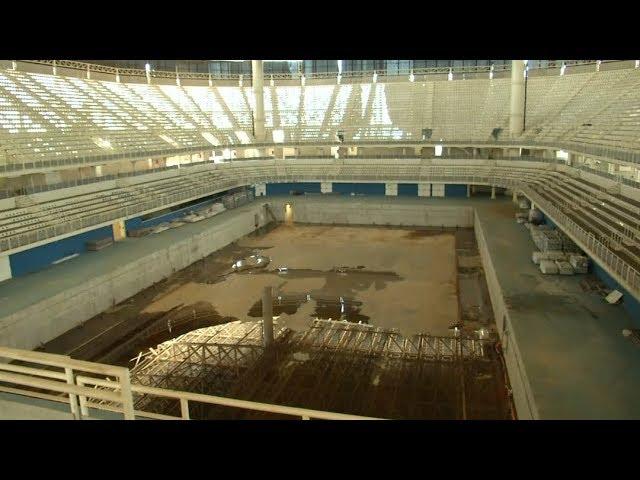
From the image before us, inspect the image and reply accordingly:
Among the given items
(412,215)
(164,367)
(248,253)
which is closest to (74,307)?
(164,367)

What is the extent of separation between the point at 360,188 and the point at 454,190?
532 centimetres

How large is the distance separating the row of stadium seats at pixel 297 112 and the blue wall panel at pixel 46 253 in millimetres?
3536

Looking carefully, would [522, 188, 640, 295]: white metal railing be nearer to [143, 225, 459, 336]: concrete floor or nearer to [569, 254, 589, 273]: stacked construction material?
[569, 254, 589, 273]: stacked construction material

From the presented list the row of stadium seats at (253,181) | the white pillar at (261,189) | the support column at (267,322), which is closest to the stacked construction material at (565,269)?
the row of stadium seats at (253,181)

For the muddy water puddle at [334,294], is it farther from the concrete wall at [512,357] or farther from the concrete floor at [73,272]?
the concrete floor at [73,272]

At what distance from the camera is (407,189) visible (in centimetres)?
3089

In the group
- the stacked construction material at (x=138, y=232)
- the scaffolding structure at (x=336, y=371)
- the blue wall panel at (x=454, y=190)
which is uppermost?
the blue wall panel at (x=454, y=190)

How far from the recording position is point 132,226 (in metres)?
22.1

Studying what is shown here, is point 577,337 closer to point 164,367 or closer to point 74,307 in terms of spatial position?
point 164,367

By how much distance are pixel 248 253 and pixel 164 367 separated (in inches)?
398

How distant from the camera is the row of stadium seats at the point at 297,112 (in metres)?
22.0

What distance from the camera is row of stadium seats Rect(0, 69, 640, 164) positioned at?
2198 cm

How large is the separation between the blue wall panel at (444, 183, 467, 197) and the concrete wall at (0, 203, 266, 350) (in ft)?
43.1

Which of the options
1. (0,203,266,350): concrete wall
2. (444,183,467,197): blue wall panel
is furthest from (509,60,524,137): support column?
(0,203,266,350): concrete wall
